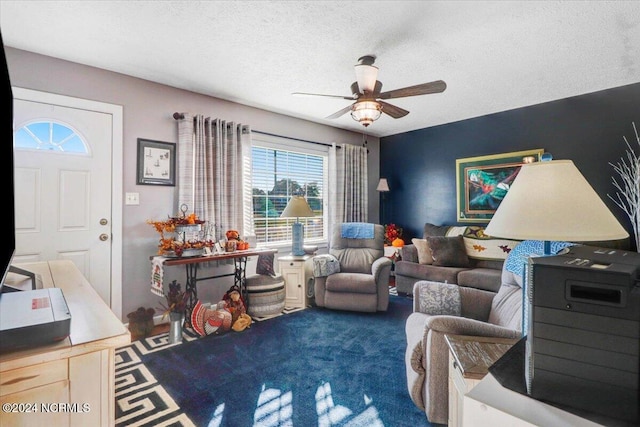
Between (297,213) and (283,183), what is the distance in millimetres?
881

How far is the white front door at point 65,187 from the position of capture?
255 centimetres

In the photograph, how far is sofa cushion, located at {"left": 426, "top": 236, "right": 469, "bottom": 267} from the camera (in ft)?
12.8

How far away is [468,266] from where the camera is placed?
12.8ft

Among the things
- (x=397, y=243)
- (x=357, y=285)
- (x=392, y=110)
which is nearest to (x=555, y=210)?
(x=392, y=110)

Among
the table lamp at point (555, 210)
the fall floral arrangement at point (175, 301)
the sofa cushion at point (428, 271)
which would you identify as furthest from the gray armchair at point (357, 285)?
the table lamp at point (555, 210)

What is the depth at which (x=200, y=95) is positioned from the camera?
351 cm

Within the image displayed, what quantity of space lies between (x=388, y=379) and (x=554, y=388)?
1.60 metres

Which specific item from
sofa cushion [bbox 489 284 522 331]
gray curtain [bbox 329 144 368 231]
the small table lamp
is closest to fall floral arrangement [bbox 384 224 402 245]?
gray curtain [bbox 329 144 368 231]

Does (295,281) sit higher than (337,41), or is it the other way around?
(337,41)

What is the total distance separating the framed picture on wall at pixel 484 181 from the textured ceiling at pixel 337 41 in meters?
0.96

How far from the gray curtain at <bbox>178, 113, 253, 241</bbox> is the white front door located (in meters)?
0.67

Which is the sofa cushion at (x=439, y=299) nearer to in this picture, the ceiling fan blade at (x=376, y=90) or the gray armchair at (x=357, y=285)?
the gray armchair at (x=357, y=285)

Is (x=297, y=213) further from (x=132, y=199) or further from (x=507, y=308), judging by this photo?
(x=507, y=308)

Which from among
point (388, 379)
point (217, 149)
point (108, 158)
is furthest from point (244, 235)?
point (388, 379)
